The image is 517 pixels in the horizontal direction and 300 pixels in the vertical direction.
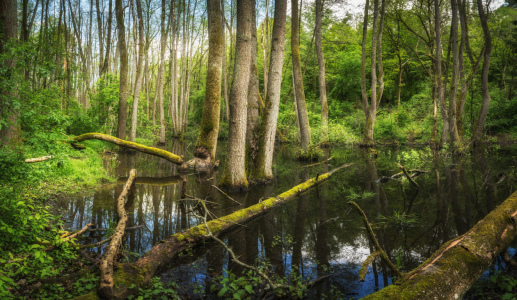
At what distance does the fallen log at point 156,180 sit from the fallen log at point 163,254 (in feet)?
15.4

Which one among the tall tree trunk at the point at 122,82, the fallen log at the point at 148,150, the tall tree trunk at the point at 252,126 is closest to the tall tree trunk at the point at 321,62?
the tall tree trunk at the point at 252,126

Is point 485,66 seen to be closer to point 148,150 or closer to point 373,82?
point 373,82

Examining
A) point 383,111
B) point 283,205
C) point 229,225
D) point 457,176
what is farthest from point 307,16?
point 229,225

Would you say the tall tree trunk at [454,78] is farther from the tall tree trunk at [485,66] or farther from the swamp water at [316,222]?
the swamp water at [316,222]

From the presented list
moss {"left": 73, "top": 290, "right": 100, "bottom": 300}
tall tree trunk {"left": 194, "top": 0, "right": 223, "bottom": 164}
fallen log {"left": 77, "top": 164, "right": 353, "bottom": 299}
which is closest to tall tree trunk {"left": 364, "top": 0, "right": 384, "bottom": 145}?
tall tree trunk {"left": 194, "top": 0, "right": 223, "bottom": 164}

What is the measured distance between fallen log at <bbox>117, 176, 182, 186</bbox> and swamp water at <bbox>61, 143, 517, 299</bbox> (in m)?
0.04

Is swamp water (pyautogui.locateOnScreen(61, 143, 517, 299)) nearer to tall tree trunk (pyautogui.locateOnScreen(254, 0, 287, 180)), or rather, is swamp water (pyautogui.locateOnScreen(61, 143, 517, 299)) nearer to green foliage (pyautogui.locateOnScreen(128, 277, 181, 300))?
green foliage (pyautogui.locateOnScreen(128, 277, 181, 300))

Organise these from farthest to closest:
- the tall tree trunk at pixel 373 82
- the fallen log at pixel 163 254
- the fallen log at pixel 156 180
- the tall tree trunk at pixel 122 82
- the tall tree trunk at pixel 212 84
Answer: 1. the tall tree trunk at pixel 373 82
2. the tall tree trunk at pixel 122 82
3. the fallen log at pixel 156 180
4. the tall tree trunk at pixel 212 84
5. the fallen log at pixel 163 254

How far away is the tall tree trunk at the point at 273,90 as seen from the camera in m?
8.42

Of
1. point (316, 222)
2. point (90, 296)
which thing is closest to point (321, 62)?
point (316, 222)

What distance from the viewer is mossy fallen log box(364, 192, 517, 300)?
2.08 metres

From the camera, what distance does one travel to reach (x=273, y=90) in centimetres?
861

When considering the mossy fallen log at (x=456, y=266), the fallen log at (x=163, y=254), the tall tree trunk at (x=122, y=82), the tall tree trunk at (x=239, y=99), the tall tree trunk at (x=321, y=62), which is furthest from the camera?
the tall tree trunk at (x=321, y=62)

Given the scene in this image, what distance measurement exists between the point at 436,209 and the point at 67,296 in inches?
263
